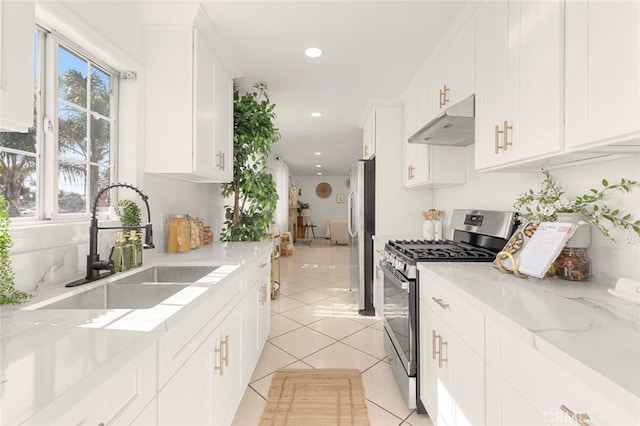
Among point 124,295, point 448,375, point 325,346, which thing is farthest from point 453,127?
point 124,295

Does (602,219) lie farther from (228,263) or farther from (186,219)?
(186,219)

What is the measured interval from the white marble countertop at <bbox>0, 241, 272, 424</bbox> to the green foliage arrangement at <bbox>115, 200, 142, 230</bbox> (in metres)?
0.61

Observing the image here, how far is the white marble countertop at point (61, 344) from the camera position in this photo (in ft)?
1.90

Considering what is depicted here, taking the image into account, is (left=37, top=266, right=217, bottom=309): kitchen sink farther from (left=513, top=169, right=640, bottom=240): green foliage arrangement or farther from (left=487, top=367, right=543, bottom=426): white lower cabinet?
(left=513, top=169, right=640, bottom=240): green foliage arrangement

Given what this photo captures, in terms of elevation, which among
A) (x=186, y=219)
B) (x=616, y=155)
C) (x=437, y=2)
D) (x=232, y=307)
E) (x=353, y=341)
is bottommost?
(x=353, y=341)

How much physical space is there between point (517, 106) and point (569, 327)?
101 cm

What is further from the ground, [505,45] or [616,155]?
[505,45]

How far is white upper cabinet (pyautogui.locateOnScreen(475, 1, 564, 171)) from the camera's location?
1239mm

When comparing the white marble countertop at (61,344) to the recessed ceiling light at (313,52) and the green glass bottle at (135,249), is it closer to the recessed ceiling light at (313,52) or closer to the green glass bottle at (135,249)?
the green glass bottle at (135,249)

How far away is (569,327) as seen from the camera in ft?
2.89

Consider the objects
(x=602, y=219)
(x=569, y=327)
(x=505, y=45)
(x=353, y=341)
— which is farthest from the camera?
(x=353, y=341)

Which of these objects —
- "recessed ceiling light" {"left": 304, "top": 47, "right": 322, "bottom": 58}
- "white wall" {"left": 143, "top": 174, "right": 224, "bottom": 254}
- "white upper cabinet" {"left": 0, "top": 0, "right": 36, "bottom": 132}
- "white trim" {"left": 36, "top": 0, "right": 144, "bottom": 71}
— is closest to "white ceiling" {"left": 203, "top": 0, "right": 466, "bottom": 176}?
"recessed ceiling light" {"left": 304, "top": 47, "right": 322, "bottom": 58}

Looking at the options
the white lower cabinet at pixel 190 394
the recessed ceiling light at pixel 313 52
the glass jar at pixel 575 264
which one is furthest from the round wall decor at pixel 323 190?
the white lower cabinet at pixel 190 394

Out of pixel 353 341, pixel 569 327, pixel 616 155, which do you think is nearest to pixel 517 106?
pixel 616 155
